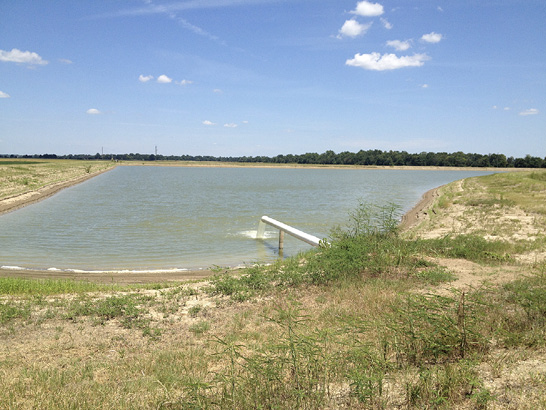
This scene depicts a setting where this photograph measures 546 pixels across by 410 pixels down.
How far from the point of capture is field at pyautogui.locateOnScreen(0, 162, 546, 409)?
3.91 metres

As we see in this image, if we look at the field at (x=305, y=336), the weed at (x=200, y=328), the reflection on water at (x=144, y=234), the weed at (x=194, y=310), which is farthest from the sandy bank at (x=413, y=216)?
the weed at (x=200, y=328)

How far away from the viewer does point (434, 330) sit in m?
4.93

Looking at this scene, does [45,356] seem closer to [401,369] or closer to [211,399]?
[211,399]

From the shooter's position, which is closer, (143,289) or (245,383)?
(245,383)

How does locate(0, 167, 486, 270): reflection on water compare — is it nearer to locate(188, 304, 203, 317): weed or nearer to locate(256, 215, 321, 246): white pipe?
locate(256, 215, 321, 246): white pipe

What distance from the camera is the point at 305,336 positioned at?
4.64 metres

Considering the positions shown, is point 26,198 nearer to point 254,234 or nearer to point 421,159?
point 254,234

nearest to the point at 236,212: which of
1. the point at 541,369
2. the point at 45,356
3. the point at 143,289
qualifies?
the point at 143,289

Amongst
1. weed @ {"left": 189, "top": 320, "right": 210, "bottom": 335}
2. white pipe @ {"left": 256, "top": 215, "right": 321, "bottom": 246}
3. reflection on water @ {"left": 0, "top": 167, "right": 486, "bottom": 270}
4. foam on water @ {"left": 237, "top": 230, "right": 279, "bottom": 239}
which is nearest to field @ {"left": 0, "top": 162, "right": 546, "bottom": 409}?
weed @ {"left": 189, "top": 320, "right": 210, "bottom": 335}

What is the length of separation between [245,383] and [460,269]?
23.2 ft

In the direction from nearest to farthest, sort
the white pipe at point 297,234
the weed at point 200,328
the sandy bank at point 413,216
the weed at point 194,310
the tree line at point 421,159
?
the weed at point 200,328, the weed at point 194,310, the white pipe at point 297,234, the sandy bank at point 413,216, the tree line at point 421,159

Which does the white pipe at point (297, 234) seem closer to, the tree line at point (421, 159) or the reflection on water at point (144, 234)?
the reflection on water at point (144, 234)

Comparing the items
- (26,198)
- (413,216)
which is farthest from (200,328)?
(26,198)

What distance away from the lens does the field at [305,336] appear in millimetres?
3906
